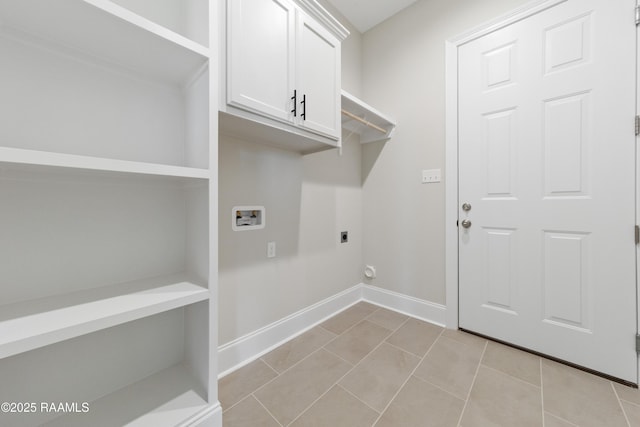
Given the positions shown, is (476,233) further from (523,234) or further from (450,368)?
(450,368)

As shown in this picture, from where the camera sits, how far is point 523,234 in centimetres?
167

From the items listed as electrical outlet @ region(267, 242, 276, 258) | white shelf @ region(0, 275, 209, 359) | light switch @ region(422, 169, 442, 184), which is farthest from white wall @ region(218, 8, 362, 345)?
light switch @ region(422, 169, 442, 184)

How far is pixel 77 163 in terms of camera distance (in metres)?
0.69

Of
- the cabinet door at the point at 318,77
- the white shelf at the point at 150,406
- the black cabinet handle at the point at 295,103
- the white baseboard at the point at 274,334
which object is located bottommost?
the white baseboard at the point at 274,334

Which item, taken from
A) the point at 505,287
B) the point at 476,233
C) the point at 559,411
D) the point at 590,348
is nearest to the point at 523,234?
the point at 476,233

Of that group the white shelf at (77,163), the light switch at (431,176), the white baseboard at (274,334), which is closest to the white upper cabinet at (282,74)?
the white shelf at (77,163)

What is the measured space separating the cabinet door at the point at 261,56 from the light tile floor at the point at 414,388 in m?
1.46

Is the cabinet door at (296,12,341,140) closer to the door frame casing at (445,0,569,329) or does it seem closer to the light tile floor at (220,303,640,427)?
the door frame casing at (445,0,569,329)

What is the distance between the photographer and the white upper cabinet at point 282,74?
1.11 metres

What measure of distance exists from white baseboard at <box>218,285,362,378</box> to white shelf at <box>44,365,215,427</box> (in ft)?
1.31

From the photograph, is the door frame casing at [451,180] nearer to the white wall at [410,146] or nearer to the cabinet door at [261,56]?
the white wall at [410,146]

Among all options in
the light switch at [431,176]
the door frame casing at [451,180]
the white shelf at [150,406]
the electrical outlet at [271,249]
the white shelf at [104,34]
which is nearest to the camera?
the white shelf at [104,34]

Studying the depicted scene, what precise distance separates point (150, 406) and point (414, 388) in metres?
1.24

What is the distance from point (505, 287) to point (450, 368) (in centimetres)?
72
